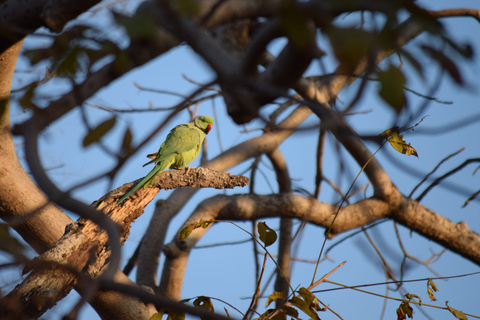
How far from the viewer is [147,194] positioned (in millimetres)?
3150

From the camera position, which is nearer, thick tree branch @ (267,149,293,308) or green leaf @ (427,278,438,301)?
green leaf @ (427,278,438,301)

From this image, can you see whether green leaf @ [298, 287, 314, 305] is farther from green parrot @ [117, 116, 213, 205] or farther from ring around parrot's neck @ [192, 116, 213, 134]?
ring around parrot's neck @ [192, 116, 213, 134]

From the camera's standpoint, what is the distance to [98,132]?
2.76ft

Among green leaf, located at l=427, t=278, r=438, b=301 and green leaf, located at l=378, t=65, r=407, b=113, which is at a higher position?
green leaf, located at l=427, t=278, r=438, b=301

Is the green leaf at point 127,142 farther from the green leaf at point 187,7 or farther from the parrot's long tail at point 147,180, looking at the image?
the parrot's long tail at point 147,180

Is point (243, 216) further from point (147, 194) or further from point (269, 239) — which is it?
point (269, 239)

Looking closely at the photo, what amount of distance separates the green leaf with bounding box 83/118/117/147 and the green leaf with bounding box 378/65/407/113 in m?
0.56

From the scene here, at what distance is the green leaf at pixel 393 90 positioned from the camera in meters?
0.71

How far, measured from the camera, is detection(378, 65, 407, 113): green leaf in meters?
0.71

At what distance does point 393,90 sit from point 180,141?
3.44 meters

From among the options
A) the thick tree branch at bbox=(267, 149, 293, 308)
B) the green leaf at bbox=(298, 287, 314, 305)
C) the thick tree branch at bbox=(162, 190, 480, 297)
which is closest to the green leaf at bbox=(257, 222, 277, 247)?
the green leaf at bbox=(298, 287, 314, 305)

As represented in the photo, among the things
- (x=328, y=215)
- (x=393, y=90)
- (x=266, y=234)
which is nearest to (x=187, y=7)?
(x=393, y=90)

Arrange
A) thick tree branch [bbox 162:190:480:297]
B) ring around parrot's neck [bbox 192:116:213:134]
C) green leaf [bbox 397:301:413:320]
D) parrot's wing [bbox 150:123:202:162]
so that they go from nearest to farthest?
1. green leaf [bbox 397:301:413:320]
2. parrot's wing [bbox 150:123:202:162]
3. thick tree branch [bbox 162:190:480:297]
4. ring around parrot's neck [bbox 192:116:213:134]

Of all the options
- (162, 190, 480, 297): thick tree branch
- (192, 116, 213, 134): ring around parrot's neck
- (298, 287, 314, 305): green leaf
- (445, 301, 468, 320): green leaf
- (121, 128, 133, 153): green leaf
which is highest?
(192, 116, 213, 134): ring around parrot's neck
